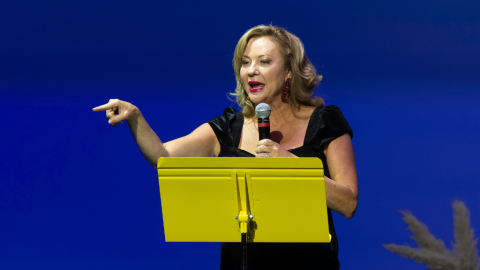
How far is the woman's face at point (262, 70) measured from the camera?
1963 mm

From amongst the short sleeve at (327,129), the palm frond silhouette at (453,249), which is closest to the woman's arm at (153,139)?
the short sleeve at (327,129)

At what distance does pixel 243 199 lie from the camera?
1356 millimetres

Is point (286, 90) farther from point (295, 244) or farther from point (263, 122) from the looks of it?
point (295, 244)

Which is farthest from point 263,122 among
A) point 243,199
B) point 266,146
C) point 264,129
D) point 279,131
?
point 279,131

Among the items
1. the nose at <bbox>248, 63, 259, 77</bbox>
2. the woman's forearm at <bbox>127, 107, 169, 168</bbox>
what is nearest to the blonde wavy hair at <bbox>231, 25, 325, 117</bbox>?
the nose at <bbox>248, 63, 259, 77</bbox>

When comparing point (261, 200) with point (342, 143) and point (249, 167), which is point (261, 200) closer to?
point (249, 167)

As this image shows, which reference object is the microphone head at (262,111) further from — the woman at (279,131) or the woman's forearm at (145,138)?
the woman's forearm at (145,138)

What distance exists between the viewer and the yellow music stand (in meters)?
1.32

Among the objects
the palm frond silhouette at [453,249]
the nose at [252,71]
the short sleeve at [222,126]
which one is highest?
the nose at [252,71]

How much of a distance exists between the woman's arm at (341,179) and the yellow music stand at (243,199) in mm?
334

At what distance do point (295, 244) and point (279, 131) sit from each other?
47 cm

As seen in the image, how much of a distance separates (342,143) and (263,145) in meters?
0.55

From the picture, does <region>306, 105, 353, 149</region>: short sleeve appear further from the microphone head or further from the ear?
the microphone head

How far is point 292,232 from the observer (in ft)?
4.49
